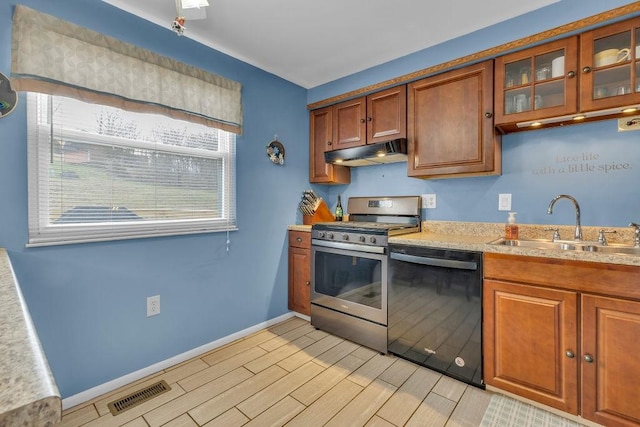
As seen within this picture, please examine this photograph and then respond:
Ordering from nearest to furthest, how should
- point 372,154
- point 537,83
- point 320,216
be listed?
point 537,83
point 372,154
point 320,216

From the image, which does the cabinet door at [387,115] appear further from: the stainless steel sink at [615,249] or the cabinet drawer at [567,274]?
the stainless steel sink at [615,249]

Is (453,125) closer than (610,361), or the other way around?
(610,361)

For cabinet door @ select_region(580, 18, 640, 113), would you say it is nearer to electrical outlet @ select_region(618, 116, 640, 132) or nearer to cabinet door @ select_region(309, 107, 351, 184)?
electrical outlet @ select_region(618, 116, 640, 132)

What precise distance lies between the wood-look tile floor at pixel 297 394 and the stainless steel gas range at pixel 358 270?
0.70ft

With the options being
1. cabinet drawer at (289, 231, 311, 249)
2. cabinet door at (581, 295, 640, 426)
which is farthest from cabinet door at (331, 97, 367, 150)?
cabinet door at (581, 295, 640, 426)

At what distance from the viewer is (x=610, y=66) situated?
1.72 metres

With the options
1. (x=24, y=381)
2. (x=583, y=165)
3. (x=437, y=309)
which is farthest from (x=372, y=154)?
(x=24, y=381)

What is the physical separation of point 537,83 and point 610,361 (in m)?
1.62

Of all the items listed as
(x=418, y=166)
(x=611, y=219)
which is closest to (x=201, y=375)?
(x=418, y=166)

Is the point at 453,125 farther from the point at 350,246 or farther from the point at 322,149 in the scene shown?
the point at 322,149

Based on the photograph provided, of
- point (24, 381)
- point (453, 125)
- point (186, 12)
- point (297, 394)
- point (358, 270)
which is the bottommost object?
point (297, 394)

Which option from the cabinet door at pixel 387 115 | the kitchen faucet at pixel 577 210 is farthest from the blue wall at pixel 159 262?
the kitchen faucet at pixel 577 210

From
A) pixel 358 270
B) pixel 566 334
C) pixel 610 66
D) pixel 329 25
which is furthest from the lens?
pixel 358 270

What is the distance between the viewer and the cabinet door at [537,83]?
1.83 meters
